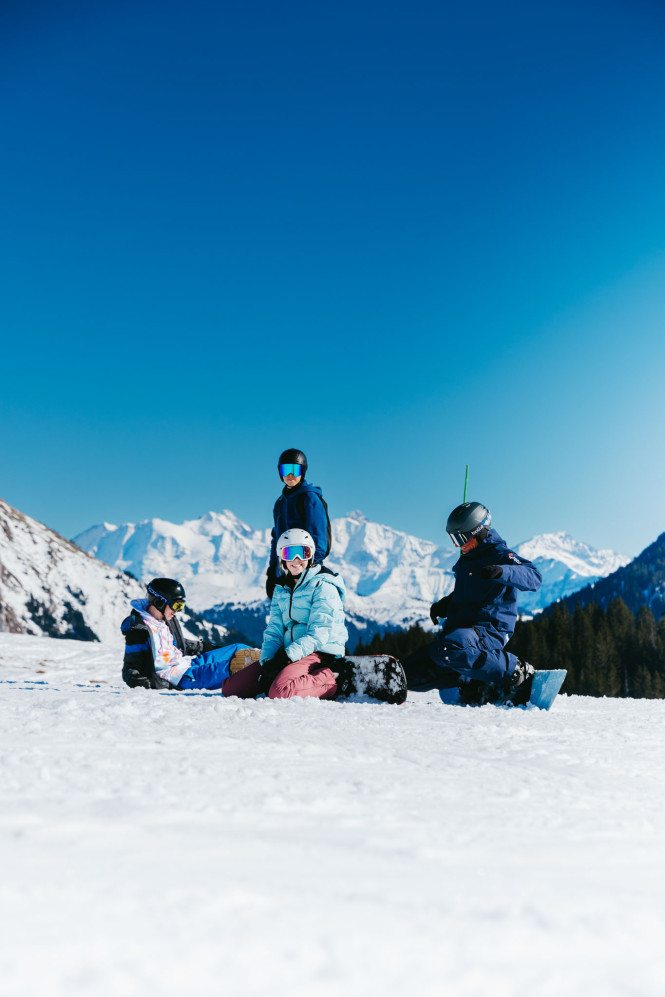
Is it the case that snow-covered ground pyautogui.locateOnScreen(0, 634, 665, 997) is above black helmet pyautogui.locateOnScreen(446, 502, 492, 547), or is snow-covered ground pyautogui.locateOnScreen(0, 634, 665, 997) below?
below

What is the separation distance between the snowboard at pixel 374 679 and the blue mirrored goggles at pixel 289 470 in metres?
2.41

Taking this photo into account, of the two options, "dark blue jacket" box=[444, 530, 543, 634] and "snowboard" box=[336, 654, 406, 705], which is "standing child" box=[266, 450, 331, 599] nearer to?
"snowboard" box=[336, 654, 406, 705]

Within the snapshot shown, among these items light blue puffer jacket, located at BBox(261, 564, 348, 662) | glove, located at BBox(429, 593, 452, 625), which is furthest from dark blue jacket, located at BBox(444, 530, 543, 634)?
light blue puffer jacket, located at BBox(261, 564, 348, 662)

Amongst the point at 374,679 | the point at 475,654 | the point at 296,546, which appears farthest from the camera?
the point at 296,546

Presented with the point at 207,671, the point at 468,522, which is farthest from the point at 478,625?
the point at 207,671

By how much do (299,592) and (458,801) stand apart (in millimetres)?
3999

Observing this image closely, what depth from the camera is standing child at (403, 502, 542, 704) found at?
6.14m

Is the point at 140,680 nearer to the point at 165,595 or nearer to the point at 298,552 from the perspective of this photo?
the point at 165,595

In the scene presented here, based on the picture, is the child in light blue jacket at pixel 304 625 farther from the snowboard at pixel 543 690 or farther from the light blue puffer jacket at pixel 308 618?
the snowboard at pixel 543 690

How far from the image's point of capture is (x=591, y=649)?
5591 centimetres

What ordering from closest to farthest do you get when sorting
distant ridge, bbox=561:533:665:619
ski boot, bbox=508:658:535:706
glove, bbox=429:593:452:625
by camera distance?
ski boot, bbox=508:658:535:706, glove, bbox=429:593:452:625, distant ridge, bbox=561:533:665:619

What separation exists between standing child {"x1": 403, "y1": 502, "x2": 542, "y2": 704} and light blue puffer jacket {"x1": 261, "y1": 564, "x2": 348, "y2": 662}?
1.03m

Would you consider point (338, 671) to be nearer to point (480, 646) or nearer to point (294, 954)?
point (480, 646)

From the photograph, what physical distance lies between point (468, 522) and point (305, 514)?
1842 millimetres
